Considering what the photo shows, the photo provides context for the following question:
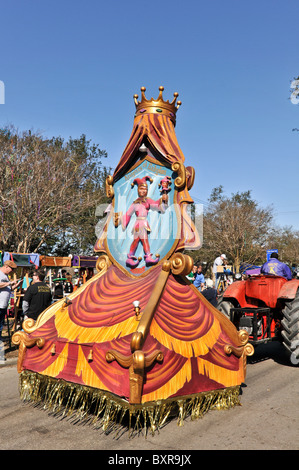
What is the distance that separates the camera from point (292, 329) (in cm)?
636

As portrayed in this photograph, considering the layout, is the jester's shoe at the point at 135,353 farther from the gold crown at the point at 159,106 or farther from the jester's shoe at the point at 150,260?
the gold crown at the point at 159,106

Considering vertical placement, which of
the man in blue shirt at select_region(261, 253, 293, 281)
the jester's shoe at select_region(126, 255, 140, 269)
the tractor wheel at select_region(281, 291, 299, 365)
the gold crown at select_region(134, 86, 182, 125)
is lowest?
the tractor wheel at select_region(281, 291, 299, 365)

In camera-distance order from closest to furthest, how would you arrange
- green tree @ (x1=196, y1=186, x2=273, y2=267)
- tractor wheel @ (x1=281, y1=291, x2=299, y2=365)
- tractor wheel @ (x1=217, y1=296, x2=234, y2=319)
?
tractor wheel @ (x1=281, y1=291, x2=299, y2=365) → tractor wheel @ (x1=217, y1=296, x2=234, y2=319) → green tree @ (x1=196, y1=186, x2=273, y2=267)

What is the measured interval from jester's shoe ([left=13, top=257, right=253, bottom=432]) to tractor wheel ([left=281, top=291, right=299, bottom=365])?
204cm

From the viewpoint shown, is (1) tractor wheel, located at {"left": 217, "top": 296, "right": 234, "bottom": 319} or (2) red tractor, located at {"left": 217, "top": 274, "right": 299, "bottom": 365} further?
(1) tractor wheel, located at {"left": 217, "top": 296, "right": 234, "bottom": 319}

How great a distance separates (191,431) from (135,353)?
1.00 m

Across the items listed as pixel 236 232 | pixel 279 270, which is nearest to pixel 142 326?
pixel 279 270

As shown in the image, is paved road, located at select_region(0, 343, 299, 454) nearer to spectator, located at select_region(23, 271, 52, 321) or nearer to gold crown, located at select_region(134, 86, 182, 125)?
spectator, located at select_region(23, 271, 52, 321)

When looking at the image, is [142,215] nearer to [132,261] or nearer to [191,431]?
[132,261]

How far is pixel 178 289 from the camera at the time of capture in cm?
464

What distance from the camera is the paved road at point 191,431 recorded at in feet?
11.4

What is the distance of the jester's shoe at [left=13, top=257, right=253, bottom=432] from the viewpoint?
3688mm

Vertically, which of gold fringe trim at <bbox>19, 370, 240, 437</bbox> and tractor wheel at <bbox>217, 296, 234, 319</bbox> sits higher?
tractor wheel at <bbox>217, 296, 234, 319</bbox>

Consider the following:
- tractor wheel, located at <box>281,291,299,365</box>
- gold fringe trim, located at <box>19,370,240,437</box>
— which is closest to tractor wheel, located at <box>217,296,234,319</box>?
tractor wheel, located at <box>281,291,299,365</box>
